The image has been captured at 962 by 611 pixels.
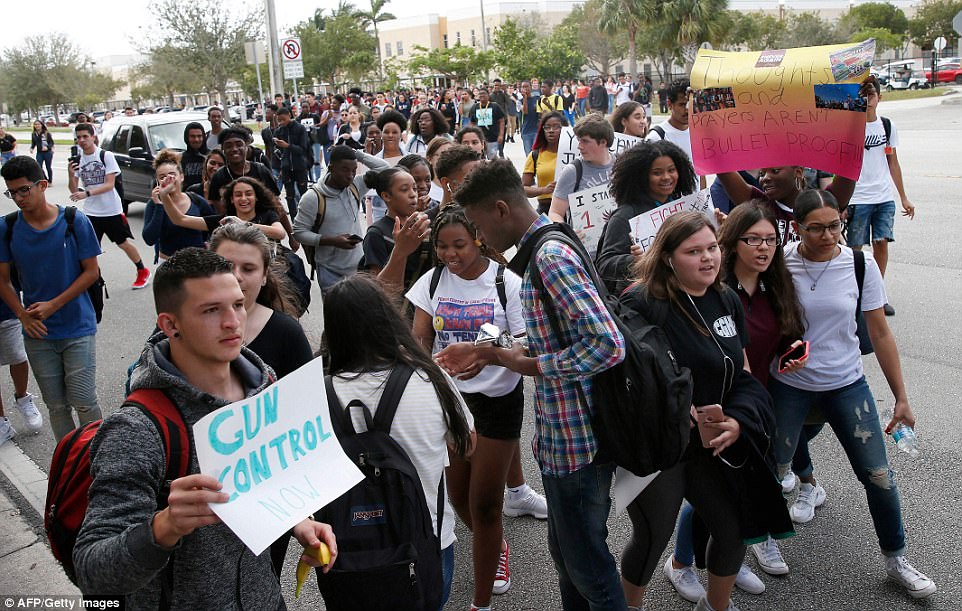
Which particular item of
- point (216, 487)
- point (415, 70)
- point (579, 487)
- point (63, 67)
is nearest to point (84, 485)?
point (216, 487)

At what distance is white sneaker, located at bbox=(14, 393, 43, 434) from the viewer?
630cm

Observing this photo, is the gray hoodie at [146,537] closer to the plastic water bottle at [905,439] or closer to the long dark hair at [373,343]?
the long dark hair at [373,343]

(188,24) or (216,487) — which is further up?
(188,24)

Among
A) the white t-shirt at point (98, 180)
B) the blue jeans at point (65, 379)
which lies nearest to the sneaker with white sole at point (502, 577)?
the blue jeans at point (65, 379)

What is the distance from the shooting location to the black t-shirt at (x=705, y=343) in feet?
10.1

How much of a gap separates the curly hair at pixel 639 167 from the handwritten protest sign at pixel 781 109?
0.30 metres

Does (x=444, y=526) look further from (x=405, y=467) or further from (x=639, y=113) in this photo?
(x=639, y=113)

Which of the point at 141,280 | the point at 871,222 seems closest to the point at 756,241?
the point at 871,222

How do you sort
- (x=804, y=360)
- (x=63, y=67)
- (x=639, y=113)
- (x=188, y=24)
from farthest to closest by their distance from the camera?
(x=63, y=67)
(x=188, y=24)
(x=639, y=113)
(x=804, y=360)

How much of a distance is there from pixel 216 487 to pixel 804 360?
255 cm

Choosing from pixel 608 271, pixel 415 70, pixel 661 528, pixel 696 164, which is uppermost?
pixel 415 70

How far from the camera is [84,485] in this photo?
2318 mm

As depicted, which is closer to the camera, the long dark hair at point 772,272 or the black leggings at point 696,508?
the black leggings at point 696,508

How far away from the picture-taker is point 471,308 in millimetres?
3838
